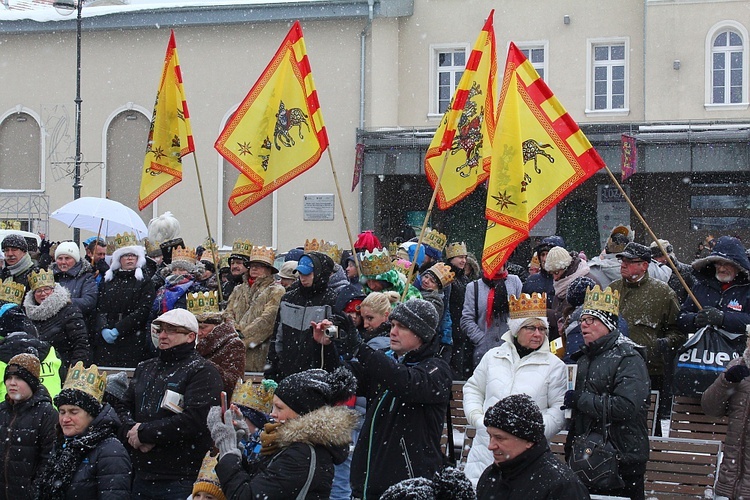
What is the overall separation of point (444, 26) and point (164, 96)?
50.4ft

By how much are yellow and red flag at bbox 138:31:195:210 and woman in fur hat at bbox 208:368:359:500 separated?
6.17 m

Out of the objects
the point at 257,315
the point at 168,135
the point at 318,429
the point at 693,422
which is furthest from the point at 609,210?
the point at 318,429

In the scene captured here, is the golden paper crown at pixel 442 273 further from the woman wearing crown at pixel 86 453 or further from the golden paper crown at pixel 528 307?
the woman wearing crown at pixel 86 453

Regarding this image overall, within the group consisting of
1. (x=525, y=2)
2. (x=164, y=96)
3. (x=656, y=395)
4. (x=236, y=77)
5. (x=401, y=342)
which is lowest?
(x=656, y=395)

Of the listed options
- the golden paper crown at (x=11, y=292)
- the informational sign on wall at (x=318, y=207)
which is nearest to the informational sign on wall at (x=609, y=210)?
the informational sign on wall at (x=318, y=207)

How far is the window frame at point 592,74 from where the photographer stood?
24.3 m

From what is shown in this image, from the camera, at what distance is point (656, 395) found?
8.22 meters

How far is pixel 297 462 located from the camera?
455 cm

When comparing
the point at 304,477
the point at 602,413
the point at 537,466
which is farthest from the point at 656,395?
the point at 304,477

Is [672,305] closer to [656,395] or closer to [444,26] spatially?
[656,395]

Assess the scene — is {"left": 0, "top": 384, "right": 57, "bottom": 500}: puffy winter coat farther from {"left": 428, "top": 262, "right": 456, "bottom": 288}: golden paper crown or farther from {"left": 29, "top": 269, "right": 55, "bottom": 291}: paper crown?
{"left": 428, "top": 262, "right": 456, "bottom": 288}: golden paper crown

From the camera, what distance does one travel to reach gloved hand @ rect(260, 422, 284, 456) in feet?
15.4

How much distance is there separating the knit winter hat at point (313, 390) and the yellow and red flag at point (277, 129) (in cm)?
465

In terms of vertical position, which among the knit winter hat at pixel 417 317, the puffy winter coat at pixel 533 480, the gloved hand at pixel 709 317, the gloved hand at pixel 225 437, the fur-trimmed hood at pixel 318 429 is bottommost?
the puffy winter coat at pixel 533 480
